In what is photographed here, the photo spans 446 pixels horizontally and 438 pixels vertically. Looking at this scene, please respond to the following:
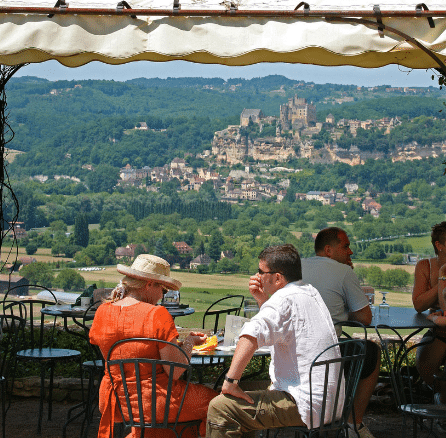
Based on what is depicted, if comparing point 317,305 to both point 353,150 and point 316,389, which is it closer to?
point 316,389

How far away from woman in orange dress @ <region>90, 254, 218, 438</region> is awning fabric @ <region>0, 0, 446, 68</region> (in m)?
0.85

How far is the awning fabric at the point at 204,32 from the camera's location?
218 centimetres

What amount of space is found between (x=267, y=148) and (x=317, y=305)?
35266 mm

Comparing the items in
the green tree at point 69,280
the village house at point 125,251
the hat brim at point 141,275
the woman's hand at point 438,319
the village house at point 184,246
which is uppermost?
the hat brim at point 141,275

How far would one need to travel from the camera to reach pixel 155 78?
4238 centimetres

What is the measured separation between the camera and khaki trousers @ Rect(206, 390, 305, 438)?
2.04 metres

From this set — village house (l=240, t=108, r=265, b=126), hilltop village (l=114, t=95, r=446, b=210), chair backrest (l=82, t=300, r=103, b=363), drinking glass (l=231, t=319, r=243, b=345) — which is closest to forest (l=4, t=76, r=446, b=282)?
hilltop village (l=114, t=95, r=446, b=210)

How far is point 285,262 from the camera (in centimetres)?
219

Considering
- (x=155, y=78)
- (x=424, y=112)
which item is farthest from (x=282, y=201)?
(x=155, y=78)

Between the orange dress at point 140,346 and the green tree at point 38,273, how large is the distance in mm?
25388

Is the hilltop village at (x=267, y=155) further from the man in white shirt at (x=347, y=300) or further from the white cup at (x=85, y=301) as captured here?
the man in white shirt at (x=347, y=300)

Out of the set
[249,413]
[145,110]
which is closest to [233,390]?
[249,413]

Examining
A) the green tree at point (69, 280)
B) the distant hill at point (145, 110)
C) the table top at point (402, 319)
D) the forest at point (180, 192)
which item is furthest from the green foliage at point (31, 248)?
the table top at point (402, 319)

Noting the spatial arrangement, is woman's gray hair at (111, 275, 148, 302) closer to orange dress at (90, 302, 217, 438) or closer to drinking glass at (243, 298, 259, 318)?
orange dress at (90, 302, 217, 438)
